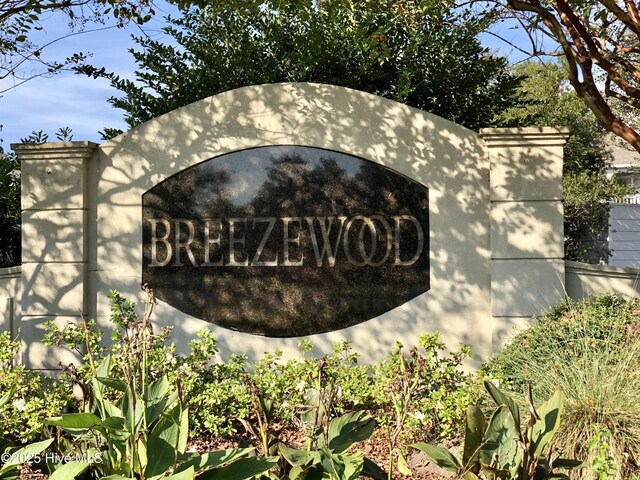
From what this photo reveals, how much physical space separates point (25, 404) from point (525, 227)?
468cm

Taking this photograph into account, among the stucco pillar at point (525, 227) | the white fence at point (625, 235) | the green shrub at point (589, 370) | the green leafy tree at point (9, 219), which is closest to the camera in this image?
the green shrub at point (589, 370)

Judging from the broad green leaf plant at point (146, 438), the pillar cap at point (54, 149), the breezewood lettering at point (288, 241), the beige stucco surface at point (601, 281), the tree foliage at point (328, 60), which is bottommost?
the broad green leaf plant at point (146, 438)

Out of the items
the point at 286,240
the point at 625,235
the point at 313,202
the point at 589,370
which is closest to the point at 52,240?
the point at 286,240

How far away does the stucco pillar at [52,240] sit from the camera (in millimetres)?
7695

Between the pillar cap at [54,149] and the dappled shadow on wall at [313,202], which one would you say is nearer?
the dappled shadow on wall at [313,202]

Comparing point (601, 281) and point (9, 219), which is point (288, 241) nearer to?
point (601, 281)

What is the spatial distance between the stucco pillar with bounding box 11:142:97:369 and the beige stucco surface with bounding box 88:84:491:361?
0.15 m

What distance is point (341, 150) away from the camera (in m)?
7.39

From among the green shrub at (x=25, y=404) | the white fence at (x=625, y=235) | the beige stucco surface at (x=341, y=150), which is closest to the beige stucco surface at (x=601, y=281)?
the beige stucco surface at (x=341, y=150)

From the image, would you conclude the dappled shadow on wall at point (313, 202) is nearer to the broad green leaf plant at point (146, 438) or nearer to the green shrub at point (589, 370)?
the green shrub at point (589, 370)

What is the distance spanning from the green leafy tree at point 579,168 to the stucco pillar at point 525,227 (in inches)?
188

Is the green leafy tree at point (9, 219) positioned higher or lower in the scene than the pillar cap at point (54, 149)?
lower

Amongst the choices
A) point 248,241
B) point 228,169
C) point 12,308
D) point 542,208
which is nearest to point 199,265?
point 248,241

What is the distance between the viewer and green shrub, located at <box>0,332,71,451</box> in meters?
5.37
